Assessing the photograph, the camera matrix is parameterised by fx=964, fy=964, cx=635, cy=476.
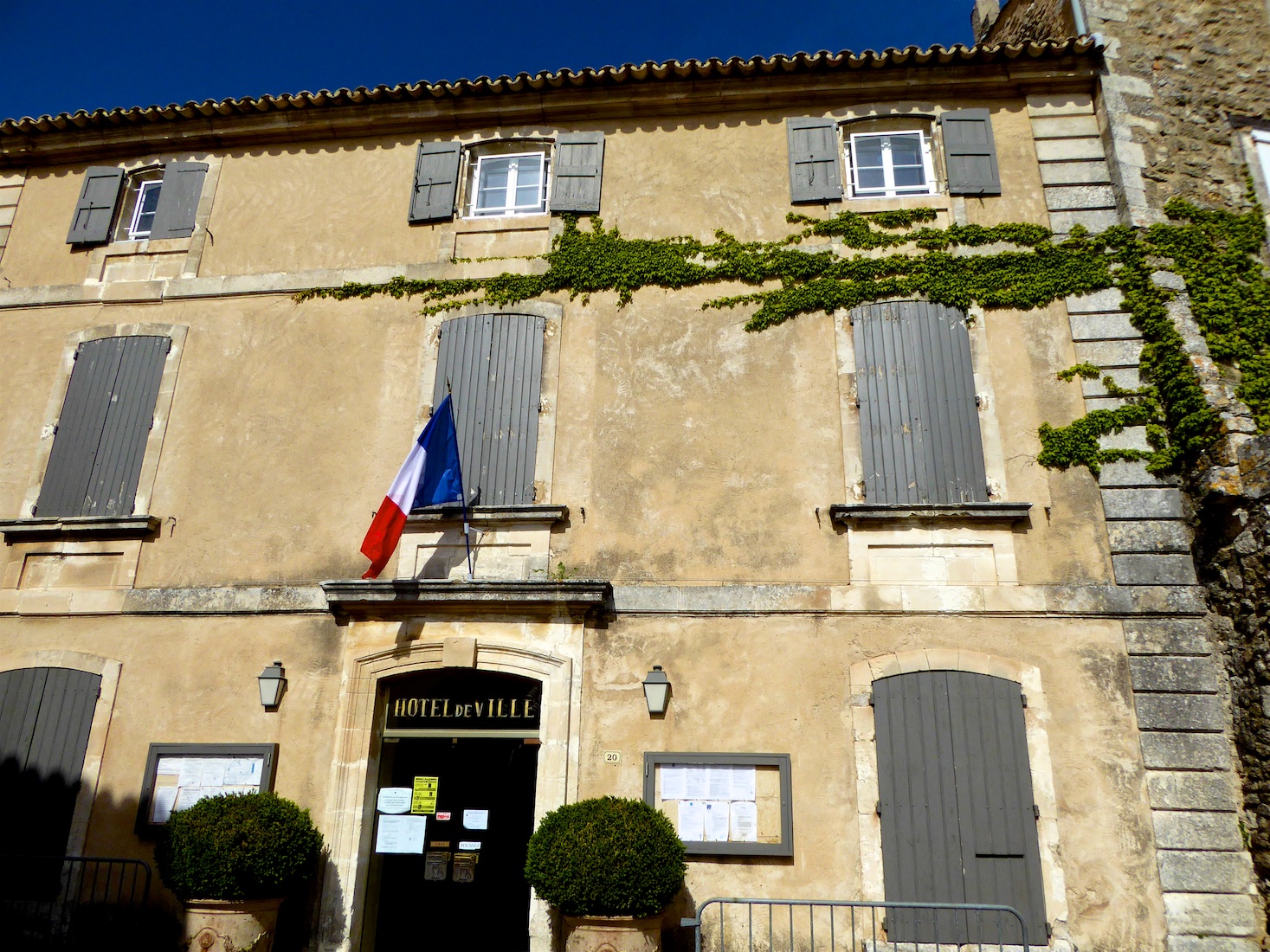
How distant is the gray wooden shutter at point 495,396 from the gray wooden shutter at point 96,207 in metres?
4.09

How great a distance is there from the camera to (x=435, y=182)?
9875 millimetres

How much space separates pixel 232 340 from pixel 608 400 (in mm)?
3816

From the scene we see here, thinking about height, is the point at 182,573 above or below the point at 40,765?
above

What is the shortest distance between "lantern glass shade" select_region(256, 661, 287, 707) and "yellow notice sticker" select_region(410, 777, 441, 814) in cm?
133

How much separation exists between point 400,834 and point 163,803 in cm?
192

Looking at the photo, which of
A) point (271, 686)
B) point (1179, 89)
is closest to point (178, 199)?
point (271, 686)

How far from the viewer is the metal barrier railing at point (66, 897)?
24.3ft

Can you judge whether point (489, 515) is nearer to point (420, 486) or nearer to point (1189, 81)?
point (420, 486)

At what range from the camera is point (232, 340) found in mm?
9430

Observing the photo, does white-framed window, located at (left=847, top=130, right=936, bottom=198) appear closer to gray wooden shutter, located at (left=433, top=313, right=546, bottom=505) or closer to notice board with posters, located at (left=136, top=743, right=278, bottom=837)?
gray wooden shutter, located at (left=433, top=313, right=546, bottom=505)

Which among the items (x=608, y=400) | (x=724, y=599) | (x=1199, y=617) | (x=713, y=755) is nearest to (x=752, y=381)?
(x=608, y=400)

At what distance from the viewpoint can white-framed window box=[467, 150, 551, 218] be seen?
9852mm

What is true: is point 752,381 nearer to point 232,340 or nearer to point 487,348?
point 487,348

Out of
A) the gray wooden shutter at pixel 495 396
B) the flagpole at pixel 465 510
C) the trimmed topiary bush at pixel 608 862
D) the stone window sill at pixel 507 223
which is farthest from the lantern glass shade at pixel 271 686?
the stone window sill at pixel 507 223
